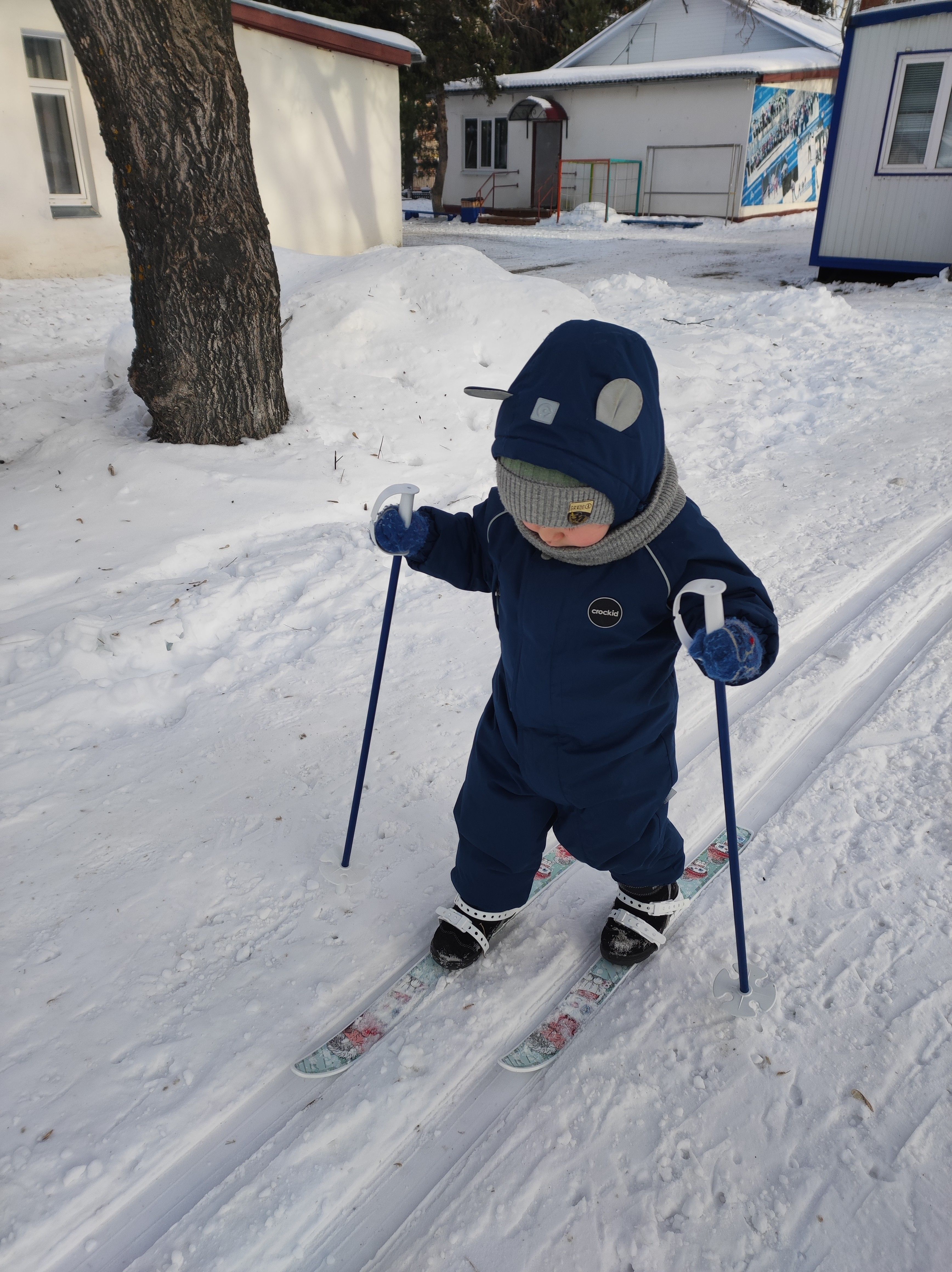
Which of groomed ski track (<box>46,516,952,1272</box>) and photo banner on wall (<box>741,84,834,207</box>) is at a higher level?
photo banner on wall (<box>741,84,834,207</box>)

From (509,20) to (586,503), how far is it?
23.7m

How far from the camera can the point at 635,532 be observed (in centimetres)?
158

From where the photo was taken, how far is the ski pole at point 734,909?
62.2 inches

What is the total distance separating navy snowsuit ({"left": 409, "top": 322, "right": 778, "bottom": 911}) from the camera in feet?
4.94

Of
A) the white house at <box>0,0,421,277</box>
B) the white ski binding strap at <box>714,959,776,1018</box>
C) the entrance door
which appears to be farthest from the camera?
the entrance door

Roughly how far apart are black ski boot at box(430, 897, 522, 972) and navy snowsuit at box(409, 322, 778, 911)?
0.05 m

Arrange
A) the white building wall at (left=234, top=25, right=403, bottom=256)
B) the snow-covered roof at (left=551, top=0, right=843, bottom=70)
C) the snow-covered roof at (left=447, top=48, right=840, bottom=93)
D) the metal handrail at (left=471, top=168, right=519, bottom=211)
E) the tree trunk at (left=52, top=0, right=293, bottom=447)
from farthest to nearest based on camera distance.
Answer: the metal handrail at (left=471, top=168, right=519, bottom=211), the snow-covered roof at (left=551, top=0, right=843, bottom=70), the snow-covered roof at (left=447, top=48, right=840, bottom=93), the white building wall at (left=234, top=25, right=403, bottom=256), the tree trunk at (left=52, top=0, right=293, bottom=447)

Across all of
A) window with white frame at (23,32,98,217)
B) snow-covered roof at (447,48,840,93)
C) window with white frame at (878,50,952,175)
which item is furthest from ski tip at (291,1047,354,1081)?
snow-covered roof at (447,48,840,93)

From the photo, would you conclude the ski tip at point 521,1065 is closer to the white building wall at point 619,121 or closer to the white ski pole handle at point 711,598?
the white ski pole handle at point 711,598

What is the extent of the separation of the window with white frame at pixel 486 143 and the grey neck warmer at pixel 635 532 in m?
26.4

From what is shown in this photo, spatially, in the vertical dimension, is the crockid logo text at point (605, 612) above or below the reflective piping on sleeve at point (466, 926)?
above

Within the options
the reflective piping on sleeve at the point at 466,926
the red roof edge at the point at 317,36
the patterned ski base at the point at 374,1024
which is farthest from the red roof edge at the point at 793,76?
the patterned ski base at the point at 374,1024

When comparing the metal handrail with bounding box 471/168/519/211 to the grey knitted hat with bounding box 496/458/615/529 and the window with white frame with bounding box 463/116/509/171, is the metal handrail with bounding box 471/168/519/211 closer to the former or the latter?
the window with white frame with bounding box 463/116/509/171

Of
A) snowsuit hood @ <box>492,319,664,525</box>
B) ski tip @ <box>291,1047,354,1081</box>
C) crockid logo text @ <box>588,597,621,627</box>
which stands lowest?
ski tip @ <box>291,1047,354,1081</box>
